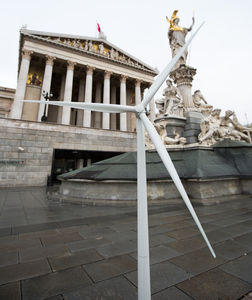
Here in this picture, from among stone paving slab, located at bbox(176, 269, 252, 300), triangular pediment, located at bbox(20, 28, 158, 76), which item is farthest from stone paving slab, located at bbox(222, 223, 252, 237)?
triangular pediment, located at bbox(20, 28, 158, 76)

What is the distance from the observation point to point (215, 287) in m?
2.10

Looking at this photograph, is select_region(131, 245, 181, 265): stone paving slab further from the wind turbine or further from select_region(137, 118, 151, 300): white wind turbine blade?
select_region(137, 118, 151, 300): white wind turbine blade

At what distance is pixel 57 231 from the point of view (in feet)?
14.3

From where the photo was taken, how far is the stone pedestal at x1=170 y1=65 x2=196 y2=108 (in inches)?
548

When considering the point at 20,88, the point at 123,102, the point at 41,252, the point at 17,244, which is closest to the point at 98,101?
the point at 123,102

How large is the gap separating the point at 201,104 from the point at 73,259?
1470 cm

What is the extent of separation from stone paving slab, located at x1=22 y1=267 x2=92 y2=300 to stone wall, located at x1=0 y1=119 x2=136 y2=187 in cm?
1996

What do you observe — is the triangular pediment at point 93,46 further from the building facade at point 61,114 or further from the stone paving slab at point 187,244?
the stone paving slab at point 187,244

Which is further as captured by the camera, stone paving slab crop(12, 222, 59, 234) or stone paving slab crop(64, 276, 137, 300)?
stone paving slab crop(12, 222, 59, 234)

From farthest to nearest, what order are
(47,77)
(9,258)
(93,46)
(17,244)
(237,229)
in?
(93,46) → (47,77) → (237,229) → (17,244) → (9,258)

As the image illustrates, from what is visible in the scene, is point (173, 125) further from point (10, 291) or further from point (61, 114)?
point (61, 114)

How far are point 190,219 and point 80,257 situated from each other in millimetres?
3720

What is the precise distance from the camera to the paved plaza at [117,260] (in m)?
2.05

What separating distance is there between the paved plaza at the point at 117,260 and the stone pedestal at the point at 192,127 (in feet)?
24.5
